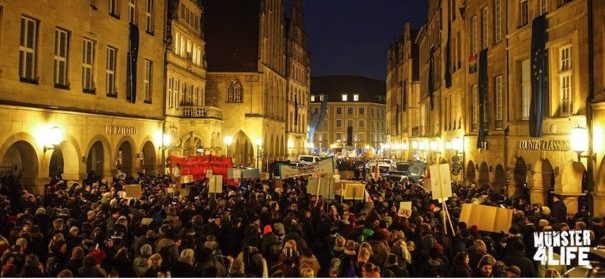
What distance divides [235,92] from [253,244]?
44376mm

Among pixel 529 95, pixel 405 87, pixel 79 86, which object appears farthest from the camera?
pixel 405 87

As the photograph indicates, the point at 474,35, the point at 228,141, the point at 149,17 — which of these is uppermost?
the point at 149,17

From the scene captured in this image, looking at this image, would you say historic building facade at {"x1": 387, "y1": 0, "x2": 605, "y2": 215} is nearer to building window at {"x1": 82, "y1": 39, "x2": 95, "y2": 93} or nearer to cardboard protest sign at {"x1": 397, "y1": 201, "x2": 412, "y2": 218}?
cardboard protest sign at {"x1": 397, "y1": 201, "x2": 412, "y2": 218}

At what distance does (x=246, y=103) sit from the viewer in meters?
54.7

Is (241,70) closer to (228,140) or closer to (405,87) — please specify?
(228,140)

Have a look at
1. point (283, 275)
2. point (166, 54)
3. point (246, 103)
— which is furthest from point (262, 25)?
point (283, 275)

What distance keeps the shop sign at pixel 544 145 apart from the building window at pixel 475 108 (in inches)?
263

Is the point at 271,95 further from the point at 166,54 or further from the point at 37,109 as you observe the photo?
the point at 37,109

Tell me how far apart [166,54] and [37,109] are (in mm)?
14344

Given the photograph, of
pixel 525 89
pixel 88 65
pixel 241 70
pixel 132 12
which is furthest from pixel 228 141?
pixel 525 89

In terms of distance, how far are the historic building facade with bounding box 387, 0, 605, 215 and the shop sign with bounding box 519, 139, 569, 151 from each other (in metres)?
0.04

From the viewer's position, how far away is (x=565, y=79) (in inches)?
771

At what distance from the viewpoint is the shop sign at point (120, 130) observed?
1029 inches

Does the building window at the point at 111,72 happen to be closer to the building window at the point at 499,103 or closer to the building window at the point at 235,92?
the building window at the point at 499,103
